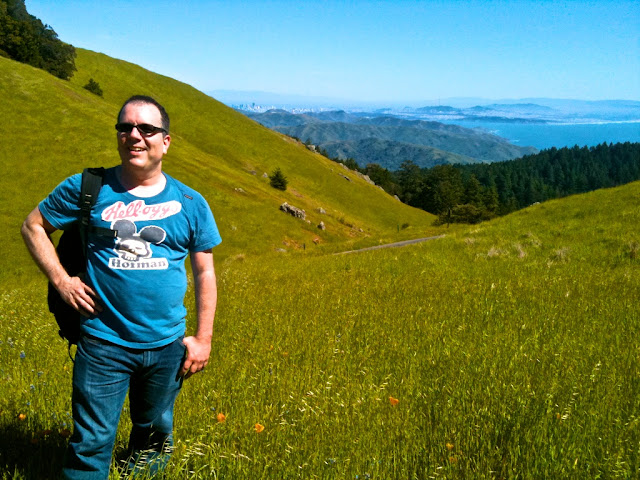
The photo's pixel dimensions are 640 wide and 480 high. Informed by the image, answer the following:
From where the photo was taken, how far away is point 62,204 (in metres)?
2.95

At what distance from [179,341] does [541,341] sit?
189 inches

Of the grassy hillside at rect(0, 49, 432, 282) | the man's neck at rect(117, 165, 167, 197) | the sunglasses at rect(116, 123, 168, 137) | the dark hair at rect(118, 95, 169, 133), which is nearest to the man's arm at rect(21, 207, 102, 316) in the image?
the man's neck at rect(117, 165, 167, 197)

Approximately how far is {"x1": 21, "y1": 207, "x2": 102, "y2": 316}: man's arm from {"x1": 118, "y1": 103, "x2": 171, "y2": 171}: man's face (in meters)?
0.67

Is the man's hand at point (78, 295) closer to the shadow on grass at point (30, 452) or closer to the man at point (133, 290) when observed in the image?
the man at point (133, 290)

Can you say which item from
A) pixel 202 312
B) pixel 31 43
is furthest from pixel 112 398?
pixel 31 43

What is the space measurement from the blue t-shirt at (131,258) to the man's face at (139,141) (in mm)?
211

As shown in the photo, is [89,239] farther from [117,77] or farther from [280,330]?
[117,77]

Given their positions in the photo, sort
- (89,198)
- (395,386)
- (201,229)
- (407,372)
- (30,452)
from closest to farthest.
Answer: (89,198) → (201,229) → (30,452) → (395,386) → (407,372)

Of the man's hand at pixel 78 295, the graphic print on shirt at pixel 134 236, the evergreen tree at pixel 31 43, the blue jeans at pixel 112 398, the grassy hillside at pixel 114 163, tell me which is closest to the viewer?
the blue jeans at pixel 112 398

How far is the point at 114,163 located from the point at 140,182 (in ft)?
186

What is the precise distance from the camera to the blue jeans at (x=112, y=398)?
270 cm

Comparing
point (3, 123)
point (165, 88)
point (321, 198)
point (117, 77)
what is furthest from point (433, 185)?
point (3, 123)

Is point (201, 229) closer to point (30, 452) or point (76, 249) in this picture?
→ point (76, 249)

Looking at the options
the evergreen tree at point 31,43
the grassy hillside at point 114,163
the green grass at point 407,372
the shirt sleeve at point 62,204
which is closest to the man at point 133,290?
the shirt sleeve at point 62,204
